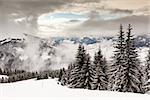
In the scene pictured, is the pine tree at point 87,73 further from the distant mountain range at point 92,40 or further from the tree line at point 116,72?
the distant mountain range at point 92,40

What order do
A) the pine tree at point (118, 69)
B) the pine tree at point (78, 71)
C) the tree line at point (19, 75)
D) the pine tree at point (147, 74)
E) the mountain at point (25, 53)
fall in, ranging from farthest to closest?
the pine tree at point (118, 69) → the pine tree at point (147, 74) → the pine tree at point (78, 71) → the mountain at point (25, 53) → the tree line at point (19, 75)

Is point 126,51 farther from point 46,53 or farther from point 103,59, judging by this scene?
point 46,53

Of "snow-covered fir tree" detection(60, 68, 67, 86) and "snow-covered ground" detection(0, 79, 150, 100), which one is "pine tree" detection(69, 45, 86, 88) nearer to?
"snow-covered fir tree" detection(60, 68, 67, 86)

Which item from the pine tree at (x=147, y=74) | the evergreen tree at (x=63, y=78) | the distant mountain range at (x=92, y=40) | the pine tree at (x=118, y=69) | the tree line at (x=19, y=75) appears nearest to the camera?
the tree line at (x=19, y=75)

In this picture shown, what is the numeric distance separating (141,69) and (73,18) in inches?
105

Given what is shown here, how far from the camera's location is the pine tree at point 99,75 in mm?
9320

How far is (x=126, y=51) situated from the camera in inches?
370

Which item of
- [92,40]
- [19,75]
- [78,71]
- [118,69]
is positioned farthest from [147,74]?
[19,75]

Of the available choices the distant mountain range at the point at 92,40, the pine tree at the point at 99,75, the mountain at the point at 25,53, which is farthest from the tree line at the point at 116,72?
the mountain at the point at 25,53

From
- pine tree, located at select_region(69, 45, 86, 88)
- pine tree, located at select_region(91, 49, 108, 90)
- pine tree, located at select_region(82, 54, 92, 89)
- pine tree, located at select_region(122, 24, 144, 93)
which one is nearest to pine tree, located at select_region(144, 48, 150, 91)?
pine tree, located at select_region(122, 24, 144, 93)

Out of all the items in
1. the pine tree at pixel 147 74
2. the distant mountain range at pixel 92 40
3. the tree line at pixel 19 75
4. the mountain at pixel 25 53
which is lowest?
the pine tree at pixel 147 74

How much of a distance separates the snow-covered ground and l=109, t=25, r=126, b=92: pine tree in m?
1.85

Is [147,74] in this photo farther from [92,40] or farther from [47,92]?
[47,92]

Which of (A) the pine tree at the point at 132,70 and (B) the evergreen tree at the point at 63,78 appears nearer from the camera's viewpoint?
(B) the evergreen tree at the point at 63,78
